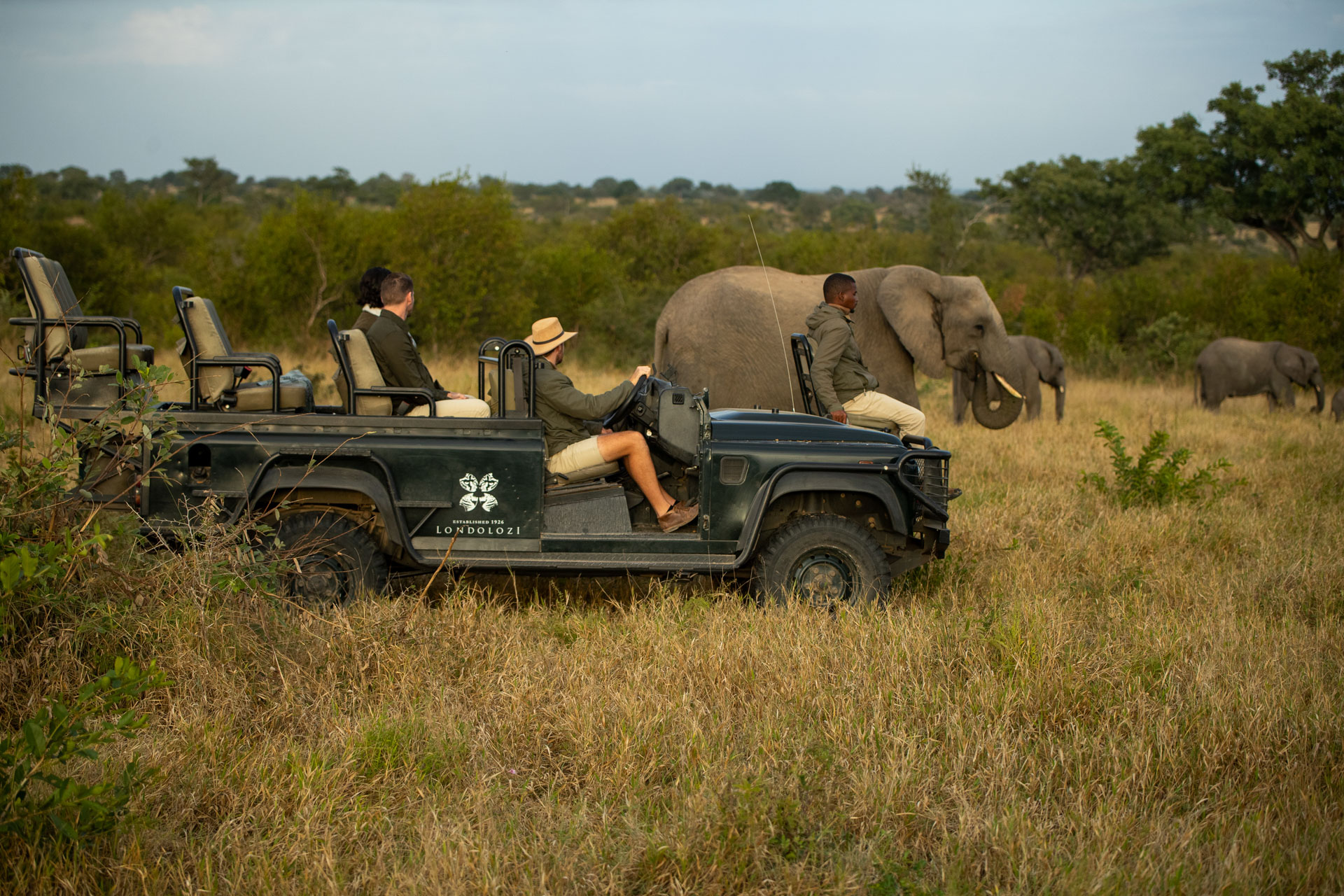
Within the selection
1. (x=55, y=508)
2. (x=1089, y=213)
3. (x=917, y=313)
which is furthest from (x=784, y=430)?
(x=1089, y=213)

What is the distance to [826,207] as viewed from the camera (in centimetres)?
9256

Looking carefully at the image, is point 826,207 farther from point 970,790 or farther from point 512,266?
point 970,790

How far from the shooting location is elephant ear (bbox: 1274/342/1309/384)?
55.8ft

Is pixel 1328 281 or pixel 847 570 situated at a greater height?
pixel 1328 281

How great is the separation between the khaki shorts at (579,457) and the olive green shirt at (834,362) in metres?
2.11

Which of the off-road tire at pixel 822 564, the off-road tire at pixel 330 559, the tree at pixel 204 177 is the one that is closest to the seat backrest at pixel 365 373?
the off-road tire at pixel 330 559

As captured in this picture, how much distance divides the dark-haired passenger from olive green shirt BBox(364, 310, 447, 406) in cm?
262

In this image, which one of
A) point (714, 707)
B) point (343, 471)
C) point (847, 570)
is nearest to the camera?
point (714, 707)

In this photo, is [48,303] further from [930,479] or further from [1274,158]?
[1274,158]

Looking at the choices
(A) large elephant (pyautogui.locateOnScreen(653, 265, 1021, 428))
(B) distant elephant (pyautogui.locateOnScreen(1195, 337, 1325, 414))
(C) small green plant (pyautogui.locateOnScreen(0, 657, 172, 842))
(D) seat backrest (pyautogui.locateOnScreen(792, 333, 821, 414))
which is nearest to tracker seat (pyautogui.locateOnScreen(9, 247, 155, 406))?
(C) small green plant (pyautogui.locateOnScreen(0, 657, 172, 842))

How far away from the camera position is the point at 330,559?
5344 millimetres

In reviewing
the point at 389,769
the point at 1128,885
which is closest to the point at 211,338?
the point at 389,769

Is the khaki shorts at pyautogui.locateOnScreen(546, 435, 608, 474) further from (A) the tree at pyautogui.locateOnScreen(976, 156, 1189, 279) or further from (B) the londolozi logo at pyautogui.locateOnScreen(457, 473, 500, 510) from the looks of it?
(A) the tree at pyautogui.locateOnScreen(976, 156, 1189, 279)

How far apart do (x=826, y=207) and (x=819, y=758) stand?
303 ft
